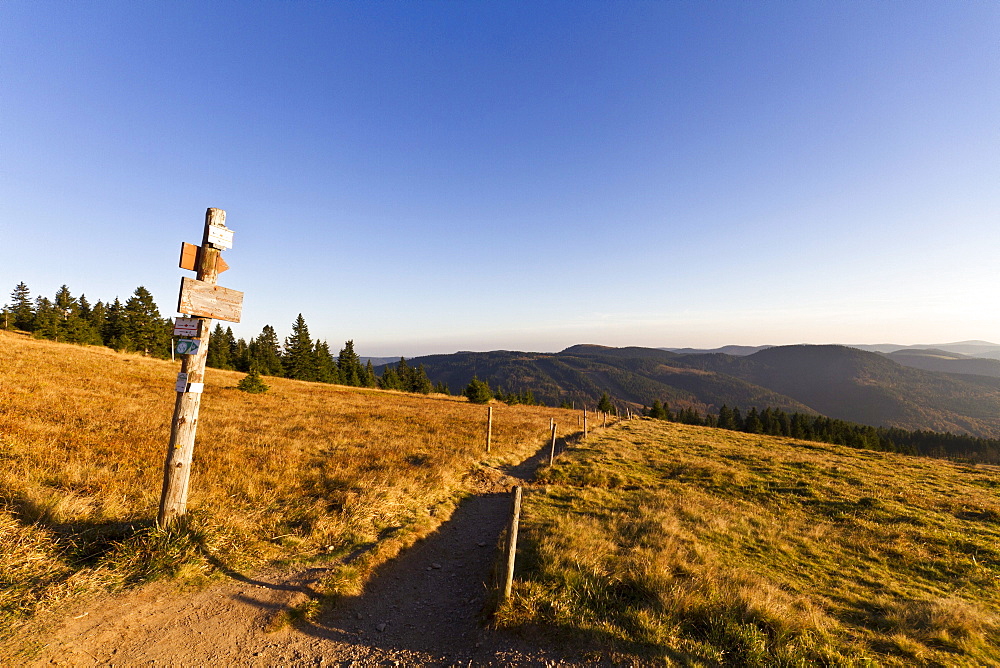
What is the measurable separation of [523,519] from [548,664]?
4.86m

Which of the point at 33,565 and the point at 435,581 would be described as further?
the point at 435,581

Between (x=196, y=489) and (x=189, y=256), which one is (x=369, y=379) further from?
(x=189, y=256)

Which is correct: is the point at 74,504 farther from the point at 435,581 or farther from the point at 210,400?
the point at 210,400

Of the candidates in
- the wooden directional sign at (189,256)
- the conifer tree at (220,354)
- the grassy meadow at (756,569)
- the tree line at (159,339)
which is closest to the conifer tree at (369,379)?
the tree line at (159,339)

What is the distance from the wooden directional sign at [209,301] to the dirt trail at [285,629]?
4.08 metres

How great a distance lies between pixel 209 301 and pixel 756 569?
38.5ft

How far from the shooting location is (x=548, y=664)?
14.9ft

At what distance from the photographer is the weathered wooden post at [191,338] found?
605 cm

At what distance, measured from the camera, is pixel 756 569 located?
7.70 m

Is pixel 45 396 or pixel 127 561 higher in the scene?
pixel 45 396

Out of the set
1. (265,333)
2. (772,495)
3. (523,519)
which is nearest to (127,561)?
(523,519)

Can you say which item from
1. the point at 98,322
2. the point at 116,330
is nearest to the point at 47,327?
the point at 116,330

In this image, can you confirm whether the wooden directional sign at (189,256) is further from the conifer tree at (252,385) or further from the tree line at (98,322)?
the tree line at (98,322)

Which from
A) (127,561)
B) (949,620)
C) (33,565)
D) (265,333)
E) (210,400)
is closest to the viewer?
(33,565)
